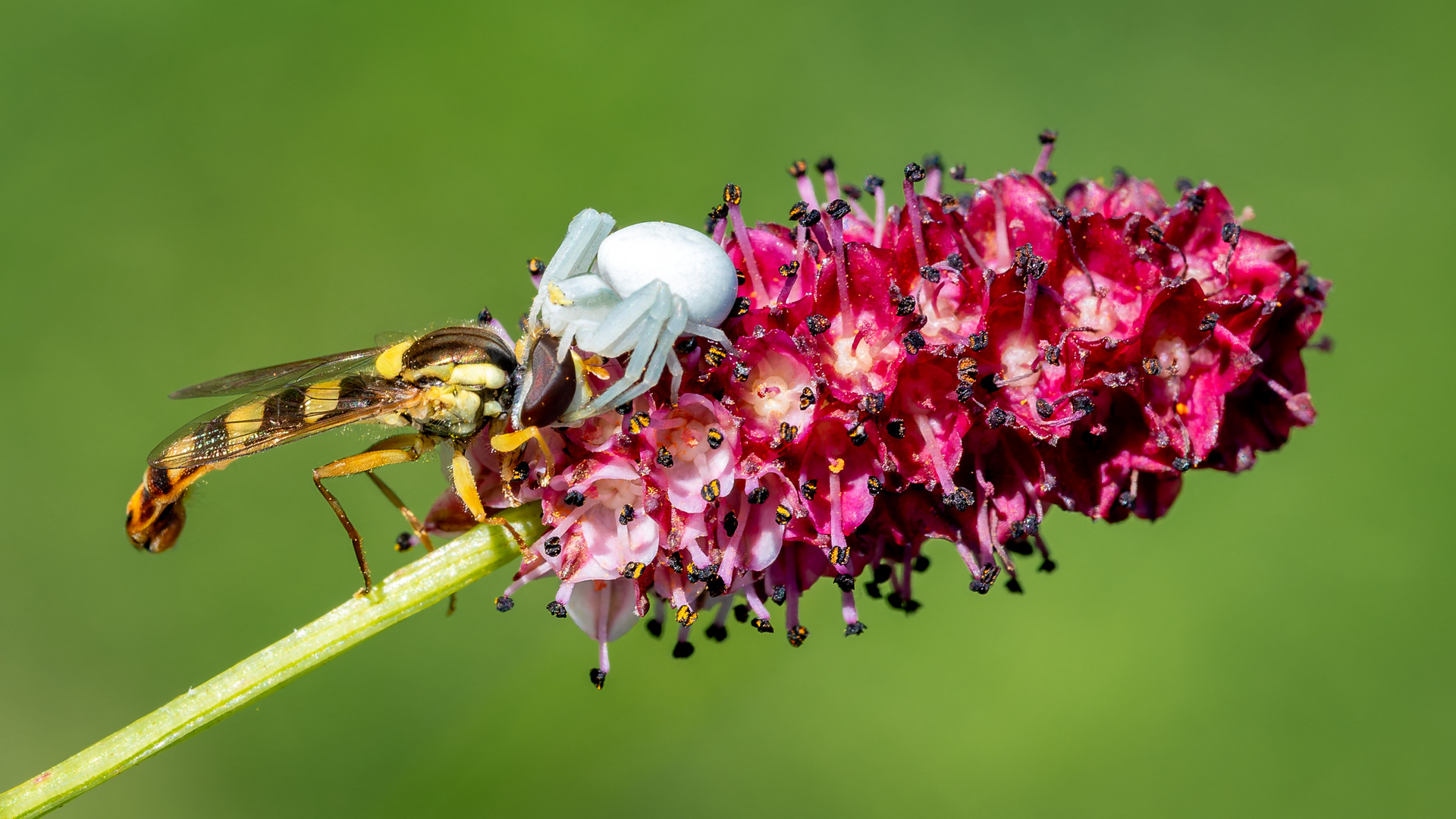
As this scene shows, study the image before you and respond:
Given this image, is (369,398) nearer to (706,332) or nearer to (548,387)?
(548,387)

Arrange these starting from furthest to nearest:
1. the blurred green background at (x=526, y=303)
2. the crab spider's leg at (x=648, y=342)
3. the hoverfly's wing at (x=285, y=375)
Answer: the blurred green background at (x=526, y=303)
the hoverfly's wing at (x=285, y=375)
the crab spider's leg at (x=648, y=342)

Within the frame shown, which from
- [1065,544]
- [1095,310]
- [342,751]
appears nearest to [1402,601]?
[1065,544]

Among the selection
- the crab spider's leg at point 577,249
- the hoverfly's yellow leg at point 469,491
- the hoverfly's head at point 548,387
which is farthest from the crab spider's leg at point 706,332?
the hoverfly's yellow leg at point 469,491

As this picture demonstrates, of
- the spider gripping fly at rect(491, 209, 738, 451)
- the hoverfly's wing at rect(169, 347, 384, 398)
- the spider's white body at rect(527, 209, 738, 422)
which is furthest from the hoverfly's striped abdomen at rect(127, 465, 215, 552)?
the spider's white body at rect(527, 209, 738, 422)

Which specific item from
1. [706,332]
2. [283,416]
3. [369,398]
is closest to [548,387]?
[706,332]

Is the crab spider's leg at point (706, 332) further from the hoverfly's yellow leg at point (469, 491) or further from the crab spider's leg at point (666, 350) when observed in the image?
the hoverfly's yellow leg at point (469, 491)

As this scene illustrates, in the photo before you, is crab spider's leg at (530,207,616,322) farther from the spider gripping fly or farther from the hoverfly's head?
the hoverfly's head
